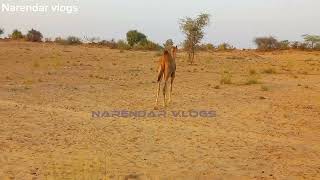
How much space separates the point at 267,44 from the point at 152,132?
45429 millimetres

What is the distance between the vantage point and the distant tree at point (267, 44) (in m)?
54.1

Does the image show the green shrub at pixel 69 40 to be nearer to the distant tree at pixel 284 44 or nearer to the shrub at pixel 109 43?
the shrub at pixel 109 43

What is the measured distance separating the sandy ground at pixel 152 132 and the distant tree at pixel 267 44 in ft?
111

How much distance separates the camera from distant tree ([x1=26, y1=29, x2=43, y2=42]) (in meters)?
49.4

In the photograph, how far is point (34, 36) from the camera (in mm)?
49969

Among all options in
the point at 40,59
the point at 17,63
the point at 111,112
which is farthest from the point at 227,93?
the point at 40,59

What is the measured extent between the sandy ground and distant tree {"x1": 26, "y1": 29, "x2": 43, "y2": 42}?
97.2ft

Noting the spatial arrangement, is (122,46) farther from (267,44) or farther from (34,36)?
(267,44)

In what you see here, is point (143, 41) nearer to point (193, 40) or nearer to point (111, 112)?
point (193, 40)

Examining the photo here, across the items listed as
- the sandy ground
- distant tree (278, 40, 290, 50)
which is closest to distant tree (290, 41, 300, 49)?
distant tree (278, 40, 290, 50)

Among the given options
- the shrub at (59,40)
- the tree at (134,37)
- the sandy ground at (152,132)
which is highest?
the tree at (134,37)

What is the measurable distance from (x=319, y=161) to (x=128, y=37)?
4618cm

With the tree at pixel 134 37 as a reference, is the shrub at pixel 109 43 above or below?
below

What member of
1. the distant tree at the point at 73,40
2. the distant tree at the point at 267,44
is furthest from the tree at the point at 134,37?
the distant tree at the point at 267,44
